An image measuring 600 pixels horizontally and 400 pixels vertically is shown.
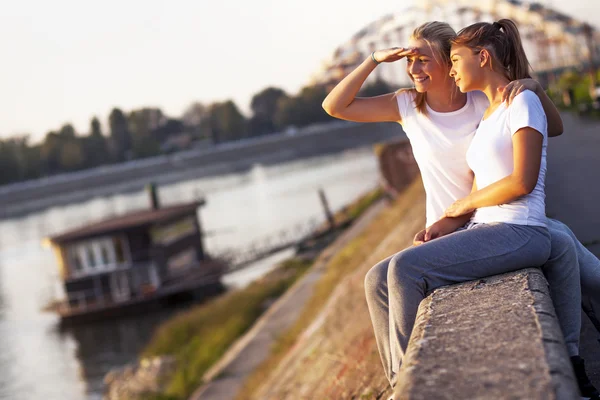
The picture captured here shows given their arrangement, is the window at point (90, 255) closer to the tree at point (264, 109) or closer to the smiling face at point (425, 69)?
the smiling face at point (425, 69)

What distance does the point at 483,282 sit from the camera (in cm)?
266

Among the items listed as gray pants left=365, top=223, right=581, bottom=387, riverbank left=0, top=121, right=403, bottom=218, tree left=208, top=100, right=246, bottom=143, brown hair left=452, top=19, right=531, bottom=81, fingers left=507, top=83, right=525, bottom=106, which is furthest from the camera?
tree left=208, top=100, right=246, bottom=143

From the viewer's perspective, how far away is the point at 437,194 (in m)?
3.24

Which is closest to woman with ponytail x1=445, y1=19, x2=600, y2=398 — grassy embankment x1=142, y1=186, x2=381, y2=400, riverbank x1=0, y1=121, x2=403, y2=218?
grassy embankment x1=142, y1=186, x2=381, y2=400

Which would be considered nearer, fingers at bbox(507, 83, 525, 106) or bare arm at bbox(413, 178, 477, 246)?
fingers at bbox(507, 83, 525, 106)

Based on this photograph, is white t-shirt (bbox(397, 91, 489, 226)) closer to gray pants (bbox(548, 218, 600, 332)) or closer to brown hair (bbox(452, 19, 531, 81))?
brown hair (bbox(452, 19, 531, 81))

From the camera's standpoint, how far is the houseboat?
106 feet

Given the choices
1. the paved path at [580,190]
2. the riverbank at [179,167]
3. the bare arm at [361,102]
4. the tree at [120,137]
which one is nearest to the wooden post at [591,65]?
the paved path at [580,190]

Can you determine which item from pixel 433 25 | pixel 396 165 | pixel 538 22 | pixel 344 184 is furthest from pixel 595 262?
pixel 538 22

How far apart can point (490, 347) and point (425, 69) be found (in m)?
1.50

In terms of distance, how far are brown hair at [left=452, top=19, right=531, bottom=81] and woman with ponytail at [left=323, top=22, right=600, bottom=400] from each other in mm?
28

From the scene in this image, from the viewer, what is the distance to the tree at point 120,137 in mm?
137250

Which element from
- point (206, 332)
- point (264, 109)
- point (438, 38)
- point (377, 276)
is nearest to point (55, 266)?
point (206, 332)

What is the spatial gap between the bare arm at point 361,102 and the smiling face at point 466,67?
36 centimetres
